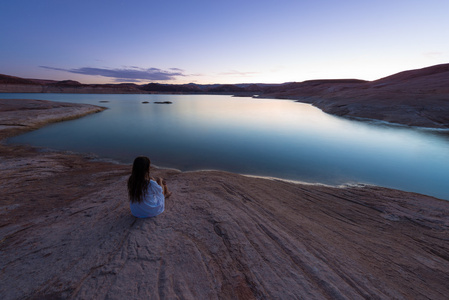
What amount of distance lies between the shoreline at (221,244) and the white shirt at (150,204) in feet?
0.58

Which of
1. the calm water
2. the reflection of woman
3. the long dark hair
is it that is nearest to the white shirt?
the reflection of woman

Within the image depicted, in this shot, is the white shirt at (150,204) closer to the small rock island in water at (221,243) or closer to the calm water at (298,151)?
the small rock island in water at (221,243)

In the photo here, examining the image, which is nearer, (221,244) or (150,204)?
(221,244)

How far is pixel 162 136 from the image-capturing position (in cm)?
1702

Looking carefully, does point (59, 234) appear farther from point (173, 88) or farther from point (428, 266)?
point (173, 88)

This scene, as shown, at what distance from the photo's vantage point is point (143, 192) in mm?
3975

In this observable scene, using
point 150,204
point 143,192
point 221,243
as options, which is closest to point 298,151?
point 221,243

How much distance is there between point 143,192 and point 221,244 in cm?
186

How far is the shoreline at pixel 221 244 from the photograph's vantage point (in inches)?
107

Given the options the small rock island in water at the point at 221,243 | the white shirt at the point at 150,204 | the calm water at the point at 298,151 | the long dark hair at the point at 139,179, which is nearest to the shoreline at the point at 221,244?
the small rock island in water at the point at 221,243

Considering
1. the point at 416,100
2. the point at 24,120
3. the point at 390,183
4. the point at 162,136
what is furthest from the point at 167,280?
the point at 416,100

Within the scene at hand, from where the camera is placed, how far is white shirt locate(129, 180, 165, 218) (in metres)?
4.07

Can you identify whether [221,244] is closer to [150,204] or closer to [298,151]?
[150,204]

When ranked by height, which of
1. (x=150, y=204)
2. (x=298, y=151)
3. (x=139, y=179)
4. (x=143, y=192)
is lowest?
(x=298, y=151)
